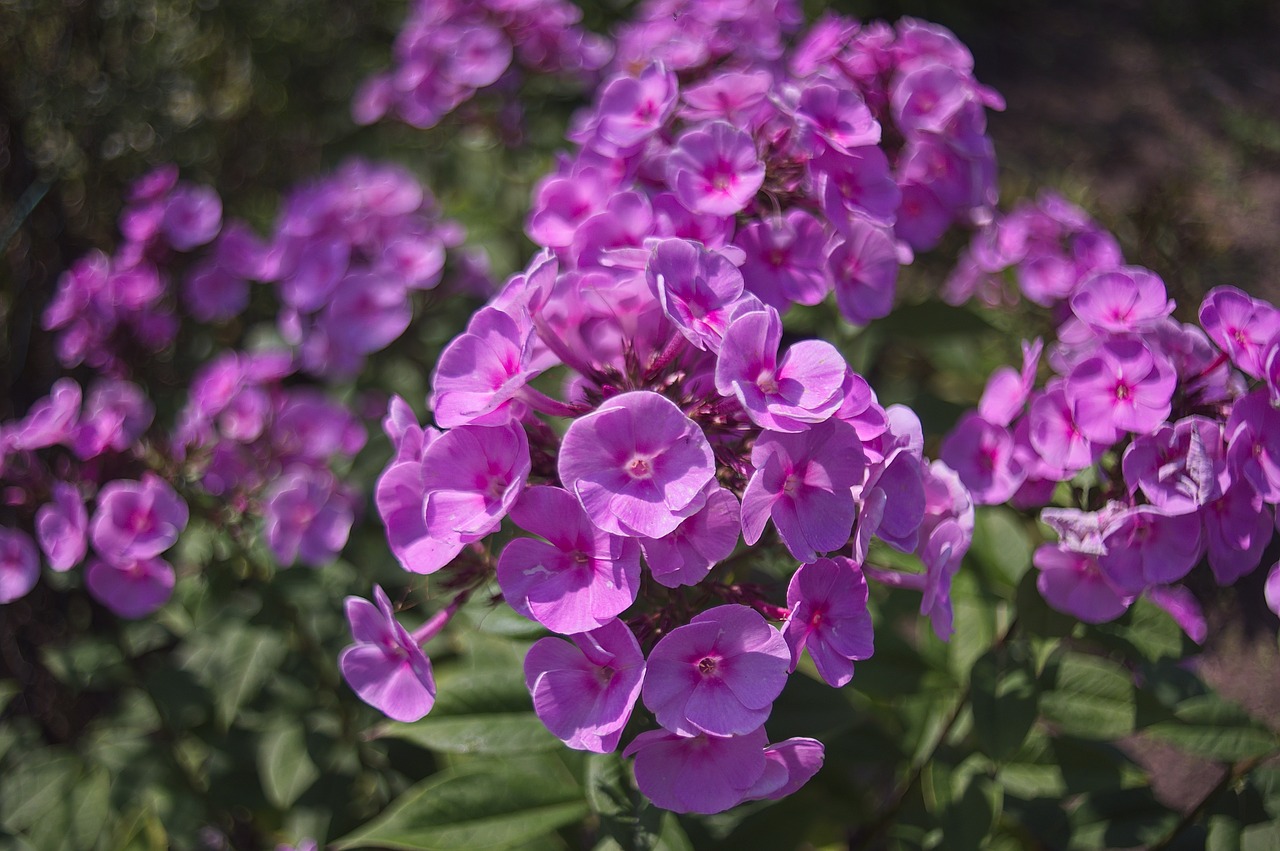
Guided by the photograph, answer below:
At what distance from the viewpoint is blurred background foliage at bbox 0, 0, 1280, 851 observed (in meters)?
1.77

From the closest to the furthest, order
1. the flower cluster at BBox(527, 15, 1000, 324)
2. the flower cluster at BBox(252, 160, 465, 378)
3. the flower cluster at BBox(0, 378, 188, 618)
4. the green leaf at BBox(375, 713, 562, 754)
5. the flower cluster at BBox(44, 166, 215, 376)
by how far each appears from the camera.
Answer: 1. the flower cluster at BBox(527, 15, 1000, 324)
2. the green leaf at BBox(375, 713, 562, 754)
3. the flower cluster at BBox(0, 378, 188, 618)
4. the flower cluster at BBox(252, 160, 465, 378)
5. the flower cluster at BBox(44, 166, 215, 376)

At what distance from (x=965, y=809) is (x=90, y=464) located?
212 centimetres

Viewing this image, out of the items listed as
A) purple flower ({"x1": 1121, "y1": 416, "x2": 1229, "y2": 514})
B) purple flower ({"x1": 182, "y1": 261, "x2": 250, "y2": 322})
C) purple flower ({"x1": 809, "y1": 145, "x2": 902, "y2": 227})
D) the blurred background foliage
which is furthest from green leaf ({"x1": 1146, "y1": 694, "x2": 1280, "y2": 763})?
purple flower ({"x1": 182, "y1": 261, "x2": 250, "y2": 322})

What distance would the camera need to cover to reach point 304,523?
7.13 feet

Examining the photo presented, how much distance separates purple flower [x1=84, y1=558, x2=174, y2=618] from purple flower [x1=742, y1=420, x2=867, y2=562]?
1.56 meters

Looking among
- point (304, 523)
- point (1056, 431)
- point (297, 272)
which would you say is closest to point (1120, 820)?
point (1056, 431)

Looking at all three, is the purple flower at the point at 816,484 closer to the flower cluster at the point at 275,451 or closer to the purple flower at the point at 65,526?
the flower cluster at the point at 275,451

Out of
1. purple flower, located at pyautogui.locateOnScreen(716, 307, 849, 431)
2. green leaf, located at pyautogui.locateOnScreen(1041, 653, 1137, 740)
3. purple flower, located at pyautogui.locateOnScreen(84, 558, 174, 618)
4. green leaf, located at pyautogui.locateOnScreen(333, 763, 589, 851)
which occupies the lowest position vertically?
green leaf, located at pyautogui.locateOnScreen(333, 763, 589, 851)

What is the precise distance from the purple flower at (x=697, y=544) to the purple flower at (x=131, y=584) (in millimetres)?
1425

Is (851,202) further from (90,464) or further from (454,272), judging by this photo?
(90,464)

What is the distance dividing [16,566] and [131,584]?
1.10ft

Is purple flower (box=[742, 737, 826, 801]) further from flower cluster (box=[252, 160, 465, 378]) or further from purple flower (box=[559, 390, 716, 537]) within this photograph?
flower cluster (box=[252, 160, 465, 378])

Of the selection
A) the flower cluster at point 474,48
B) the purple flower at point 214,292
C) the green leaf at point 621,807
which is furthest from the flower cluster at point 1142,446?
the purple flower at point 214,292

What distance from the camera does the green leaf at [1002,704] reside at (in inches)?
66.1
